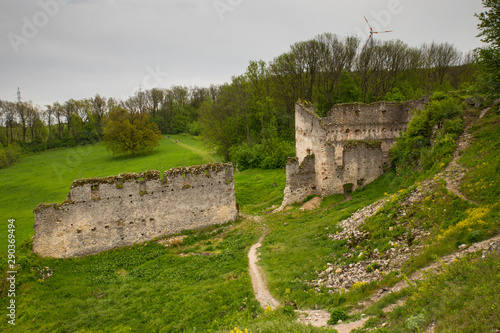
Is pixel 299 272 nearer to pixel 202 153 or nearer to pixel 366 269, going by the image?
pixel 366 269

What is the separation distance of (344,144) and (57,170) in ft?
155

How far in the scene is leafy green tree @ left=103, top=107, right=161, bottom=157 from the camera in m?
54.2

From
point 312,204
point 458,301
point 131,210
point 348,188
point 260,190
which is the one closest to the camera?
point 458,301

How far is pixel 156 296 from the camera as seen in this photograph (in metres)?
12.1

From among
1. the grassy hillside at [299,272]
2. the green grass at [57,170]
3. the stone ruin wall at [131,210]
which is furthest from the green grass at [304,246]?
the green grass at [57,170]

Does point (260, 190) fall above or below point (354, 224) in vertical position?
below

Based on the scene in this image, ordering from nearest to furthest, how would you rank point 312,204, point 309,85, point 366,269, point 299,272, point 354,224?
point 366,269
point 299,272
point 354,224
point 312,204
point 309,85

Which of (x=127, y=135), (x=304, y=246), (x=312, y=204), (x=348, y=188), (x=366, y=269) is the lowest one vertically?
(x=304, y=246)

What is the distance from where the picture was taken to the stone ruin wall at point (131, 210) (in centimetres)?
1580

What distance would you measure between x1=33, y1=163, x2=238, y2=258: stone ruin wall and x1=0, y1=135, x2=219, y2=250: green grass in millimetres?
7376

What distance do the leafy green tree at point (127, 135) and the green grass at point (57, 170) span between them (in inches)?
74.0

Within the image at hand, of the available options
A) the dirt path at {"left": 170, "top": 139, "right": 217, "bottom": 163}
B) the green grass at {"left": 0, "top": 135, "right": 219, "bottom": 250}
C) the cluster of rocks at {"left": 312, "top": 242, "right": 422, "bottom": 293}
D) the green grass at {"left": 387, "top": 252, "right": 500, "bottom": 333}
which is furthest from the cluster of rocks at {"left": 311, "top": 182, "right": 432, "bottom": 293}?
the dirt path at {"left": 170, "top": 139, "right": 217, "bottom": 163}

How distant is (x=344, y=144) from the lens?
21.5m

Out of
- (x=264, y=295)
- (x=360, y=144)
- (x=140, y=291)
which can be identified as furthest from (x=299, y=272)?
(x=360, y=144)
